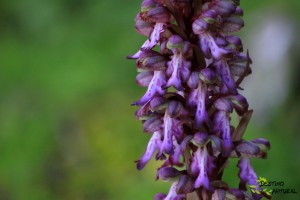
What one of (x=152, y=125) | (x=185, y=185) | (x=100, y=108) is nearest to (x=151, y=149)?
(x=152, y=125)

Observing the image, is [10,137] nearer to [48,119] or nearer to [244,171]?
[48,119]

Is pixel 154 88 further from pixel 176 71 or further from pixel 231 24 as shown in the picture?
pixel 231 24

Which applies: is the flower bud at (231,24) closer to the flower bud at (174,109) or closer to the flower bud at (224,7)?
the flower bud at (224,7)

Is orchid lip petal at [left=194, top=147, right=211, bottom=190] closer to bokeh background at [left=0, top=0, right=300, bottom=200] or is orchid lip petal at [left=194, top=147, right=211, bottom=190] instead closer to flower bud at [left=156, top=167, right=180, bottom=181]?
flower bud at [left=156, top=167, right=180, bottom=181]

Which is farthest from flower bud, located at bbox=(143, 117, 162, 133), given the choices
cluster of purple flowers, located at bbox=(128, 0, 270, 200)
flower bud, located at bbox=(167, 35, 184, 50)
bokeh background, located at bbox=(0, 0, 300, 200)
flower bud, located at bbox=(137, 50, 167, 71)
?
bokeh background, located at bbox=(0, 0, 300, 200)

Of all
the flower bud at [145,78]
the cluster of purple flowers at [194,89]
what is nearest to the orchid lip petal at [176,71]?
the cluster of purple flowers at [194,89]

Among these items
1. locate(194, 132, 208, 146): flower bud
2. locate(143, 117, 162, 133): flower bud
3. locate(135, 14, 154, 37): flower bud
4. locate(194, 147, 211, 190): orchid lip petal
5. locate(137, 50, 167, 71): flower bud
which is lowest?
locate(194, 147, 211, 190): orchid lip petal
